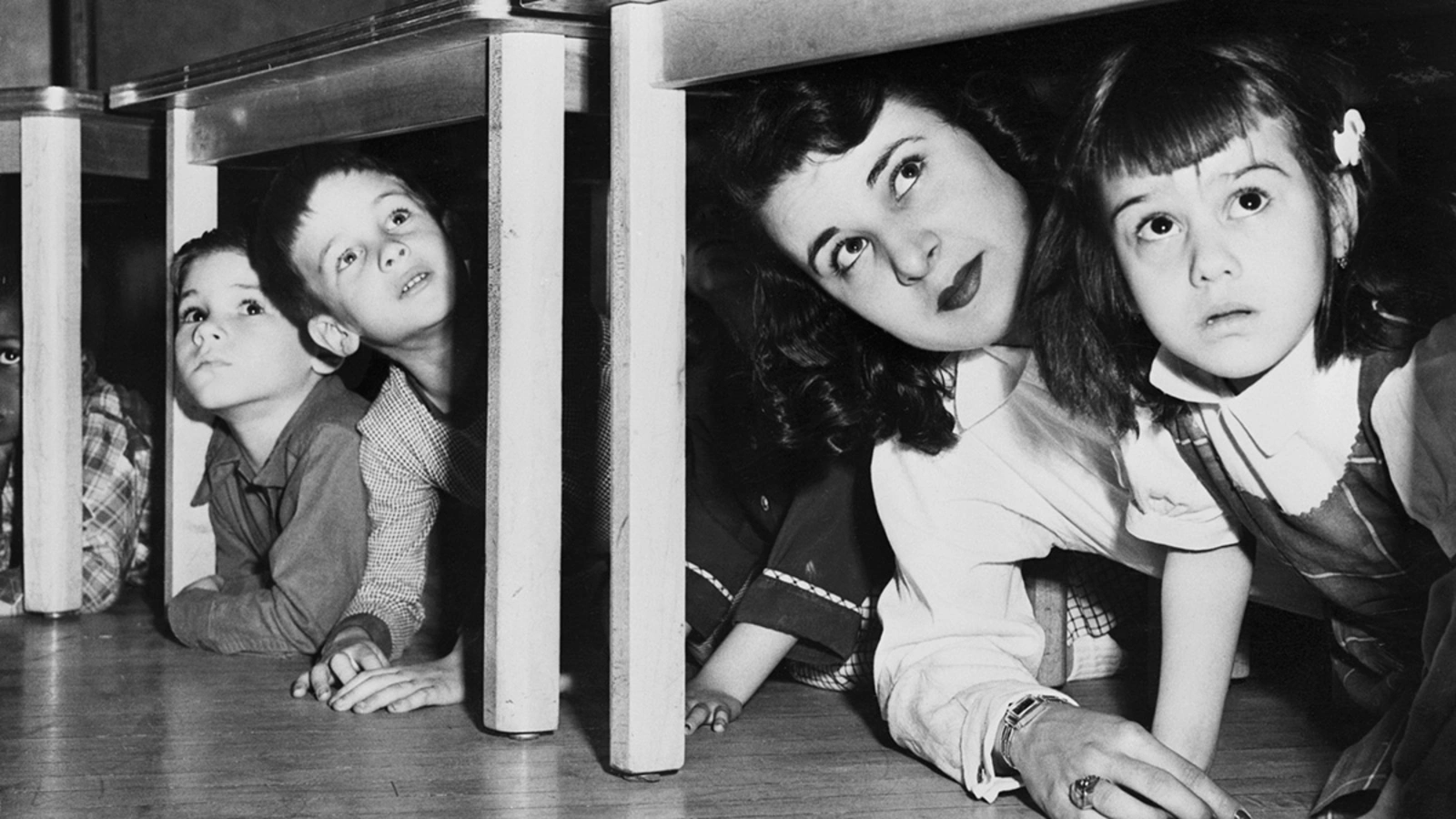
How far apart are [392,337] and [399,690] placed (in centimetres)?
35

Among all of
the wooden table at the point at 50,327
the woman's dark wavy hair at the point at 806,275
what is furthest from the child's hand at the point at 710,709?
the wooden table at the point at 50,327

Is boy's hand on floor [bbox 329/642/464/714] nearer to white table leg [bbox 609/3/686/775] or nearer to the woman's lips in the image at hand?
white table leg [bbox 609/3/686/775]

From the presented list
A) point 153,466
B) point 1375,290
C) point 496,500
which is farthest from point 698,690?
point 153,466

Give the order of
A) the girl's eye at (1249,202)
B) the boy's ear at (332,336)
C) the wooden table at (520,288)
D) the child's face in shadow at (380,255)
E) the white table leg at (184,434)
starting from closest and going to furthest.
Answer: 1. the girl's eye at (1249,202)
2. the wooden table at (520,288)
3. the child's face in shadow at (380,255)
4. the boy's ear at (332,336)
5. the white table leg at (184,434)

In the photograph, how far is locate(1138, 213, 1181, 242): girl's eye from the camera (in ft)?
3.14

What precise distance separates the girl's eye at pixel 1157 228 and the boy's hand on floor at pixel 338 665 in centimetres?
79

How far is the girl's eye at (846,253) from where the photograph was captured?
118 centimetres

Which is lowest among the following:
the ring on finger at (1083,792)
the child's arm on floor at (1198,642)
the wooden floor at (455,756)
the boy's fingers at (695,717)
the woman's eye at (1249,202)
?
the wooden floor at (455,756)

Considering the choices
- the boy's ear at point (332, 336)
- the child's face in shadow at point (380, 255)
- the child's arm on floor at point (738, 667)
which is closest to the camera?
the child's arm on floor at point (738, 667)

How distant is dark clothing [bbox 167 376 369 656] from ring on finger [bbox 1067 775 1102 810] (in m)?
0.81

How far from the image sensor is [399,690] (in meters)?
1.38

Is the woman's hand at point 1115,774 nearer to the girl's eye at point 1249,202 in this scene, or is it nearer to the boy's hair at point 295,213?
the girl's eye at point 1249,202

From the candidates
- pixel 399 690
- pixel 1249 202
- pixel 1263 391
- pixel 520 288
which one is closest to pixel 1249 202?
pixel 1249 202

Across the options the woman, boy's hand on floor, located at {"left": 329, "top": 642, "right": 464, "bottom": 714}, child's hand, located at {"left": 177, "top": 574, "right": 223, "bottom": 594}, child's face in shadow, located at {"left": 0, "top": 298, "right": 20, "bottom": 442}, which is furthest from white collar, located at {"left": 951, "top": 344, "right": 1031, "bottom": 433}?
child's face in shadow, located at {"left": 0, "top": 298, "right": 20, "bottom": 442}
